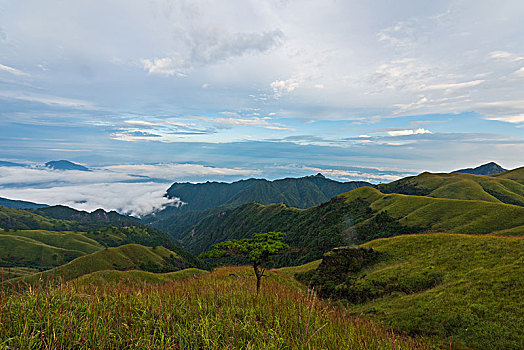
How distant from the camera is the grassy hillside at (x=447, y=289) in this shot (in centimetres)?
1568

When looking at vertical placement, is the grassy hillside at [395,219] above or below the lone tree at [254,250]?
below

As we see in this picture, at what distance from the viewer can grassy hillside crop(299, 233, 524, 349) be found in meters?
15.7

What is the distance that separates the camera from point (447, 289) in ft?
68.7

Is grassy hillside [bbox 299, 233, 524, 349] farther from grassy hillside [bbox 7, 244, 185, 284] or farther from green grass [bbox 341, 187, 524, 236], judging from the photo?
grassy hillside [bbox 7, 244, 185, 284]

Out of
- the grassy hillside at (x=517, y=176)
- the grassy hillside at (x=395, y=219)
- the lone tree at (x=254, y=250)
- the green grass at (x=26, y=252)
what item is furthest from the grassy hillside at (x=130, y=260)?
the grassy hillside at (x=517, y=176)

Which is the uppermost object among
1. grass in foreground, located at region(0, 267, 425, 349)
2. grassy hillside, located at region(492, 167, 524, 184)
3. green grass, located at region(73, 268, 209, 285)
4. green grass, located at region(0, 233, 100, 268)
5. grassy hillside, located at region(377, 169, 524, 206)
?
grassy hillside, located at region(492, 167, 524, 184)

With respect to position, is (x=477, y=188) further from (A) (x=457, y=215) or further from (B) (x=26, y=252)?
(B) (x=26, y=252)

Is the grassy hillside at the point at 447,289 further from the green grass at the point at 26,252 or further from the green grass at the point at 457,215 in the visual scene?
the green grass at the point at 26,252

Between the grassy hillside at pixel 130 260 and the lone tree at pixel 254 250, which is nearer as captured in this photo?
the lone tree at pixel 254 250

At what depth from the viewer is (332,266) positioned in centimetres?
4194

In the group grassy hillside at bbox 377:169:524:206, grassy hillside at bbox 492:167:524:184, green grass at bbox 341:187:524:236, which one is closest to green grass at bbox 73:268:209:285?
green grass at bbox 341:187:524:236

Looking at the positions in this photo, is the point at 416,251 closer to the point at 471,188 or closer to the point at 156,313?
the point at 156,313

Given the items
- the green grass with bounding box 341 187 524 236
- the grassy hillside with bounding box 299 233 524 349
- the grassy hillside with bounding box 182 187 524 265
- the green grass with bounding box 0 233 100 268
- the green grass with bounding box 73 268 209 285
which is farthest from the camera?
the green grass with bounding box 0 233 100 268

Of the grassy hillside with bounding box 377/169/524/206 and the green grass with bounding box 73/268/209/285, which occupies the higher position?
the grassy hillside with bounding box 377/169/524/206
